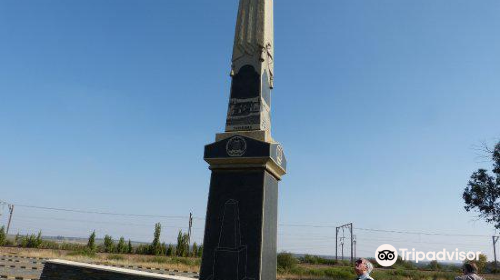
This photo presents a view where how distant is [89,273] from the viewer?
9.26 meters

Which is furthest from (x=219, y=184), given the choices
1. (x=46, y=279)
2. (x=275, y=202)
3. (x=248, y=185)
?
(x=46, y=279)

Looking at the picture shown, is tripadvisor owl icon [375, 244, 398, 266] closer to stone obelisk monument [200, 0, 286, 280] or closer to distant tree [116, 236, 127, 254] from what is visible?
stone obelisk monument [200, 0, 286, 280]

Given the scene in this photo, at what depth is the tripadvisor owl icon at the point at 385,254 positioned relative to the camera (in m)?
9.20

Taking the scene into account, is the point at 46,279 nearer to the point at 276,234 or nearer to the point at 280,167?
the point at 276,234

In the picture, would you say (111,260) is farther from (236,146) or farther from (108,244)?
(236,146)

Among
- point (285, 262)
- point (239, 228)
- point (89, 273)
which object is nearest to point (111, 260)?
point (285, 262)

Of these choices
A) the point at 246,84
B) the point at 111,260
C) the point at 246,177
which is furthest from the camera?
the point at 111,260

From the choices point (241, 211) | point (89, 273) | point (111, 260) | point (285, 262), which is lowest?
point (111, 260)

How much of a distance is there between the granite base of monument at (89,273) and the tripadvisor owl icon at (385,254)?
15.7ft

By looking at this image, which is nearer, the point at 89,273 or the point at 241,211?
the point at 241,211

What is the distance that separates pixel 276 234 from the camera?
8617 mm

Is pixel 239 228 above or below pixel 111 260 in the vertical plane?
above

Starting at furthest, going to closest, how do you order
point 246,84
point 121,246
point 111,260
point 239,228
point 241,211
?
point 121,246
point 111,260
point 246,84
point 241,211
point 239,228

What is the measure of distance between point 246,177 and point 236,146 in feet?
Answer: 2.29
